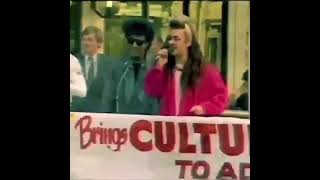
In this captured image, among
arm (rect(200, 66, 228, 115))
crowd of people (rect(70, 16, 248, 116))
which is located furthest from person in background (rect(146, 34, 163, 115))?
arm (rect(200, 66, 228, 115))

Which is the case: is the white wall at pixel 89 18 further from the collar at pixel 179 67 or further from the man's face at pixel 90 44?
the collar at pixel 179 67

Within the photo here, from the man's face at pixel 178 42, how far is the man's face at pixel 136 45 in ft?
0.17

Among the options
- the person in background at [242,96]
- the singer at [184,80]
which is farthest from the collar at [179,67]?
the person in background at [242,96]

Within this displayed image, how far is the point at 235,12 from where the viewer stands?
1.10 meters

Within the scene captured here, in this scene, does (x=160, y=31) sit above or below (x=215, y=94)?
above

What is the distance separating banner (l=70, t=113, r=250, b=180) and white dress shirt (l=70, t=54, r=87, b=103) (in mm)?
44

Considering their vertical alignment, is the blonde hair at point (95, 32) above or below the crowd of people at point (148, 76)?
above

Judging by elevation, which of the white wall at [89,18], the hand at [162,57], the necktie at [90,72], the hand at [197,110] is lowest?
the hand at [197,110]

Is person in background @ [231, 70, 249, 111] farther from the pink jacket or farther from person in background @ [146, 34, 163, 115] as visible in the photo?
person in background @ [146, 34, 163, 115]

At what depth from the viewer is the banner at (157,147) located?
3.67 ft

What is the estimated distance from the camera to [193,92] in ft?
3.72
